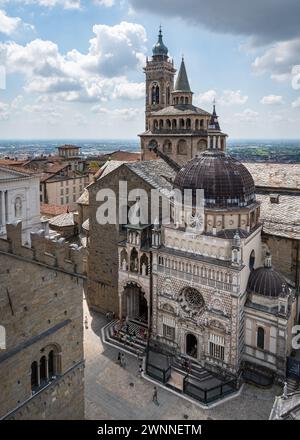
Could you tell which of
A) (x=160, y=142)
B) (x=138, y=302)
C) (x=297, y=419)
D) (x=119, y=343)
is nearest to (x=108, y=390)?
(x=119, y=343)

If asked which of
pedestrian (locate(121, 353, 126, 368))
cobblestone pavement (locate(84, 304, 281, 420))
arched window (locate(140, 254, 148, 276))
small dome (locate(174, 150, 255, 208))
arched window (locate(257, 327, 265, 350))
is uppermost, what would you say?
small dome (locate(174, 150, 255, 208))

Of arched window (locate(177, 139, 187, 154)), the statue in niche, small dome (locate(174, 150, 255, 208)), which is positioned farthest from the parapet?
arched window (locate(177, 139, 187, 154))

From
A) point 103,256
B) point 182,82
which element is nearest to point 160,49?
point 182,82

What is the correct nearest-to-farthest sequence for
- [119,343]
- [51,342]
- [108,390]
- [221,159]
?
[51,342], [108,390], [221,159], [119,343]

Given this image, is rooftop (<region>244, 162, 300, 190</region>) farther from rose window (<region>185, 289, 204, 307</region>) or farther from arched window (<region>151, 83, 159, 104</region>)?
arched window (<region>151, 83, 159, 104</region>)

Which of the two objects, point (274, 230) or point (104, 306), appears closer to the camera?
point (274, 230)
